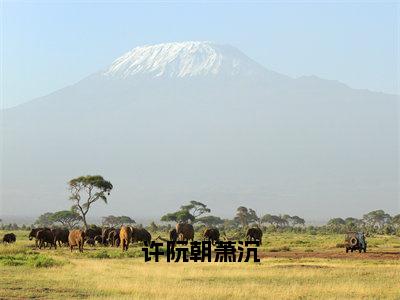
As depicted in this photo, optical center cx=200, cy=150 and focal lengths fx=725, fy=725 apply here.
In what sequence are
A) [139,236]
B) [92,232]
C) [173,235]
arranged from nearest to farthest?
[139,236] < [173,235] < [92,232]

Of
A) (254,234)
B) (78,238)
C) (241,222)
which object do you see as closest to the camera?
(78,238)

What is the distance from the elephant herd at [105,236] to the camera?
49.5 m

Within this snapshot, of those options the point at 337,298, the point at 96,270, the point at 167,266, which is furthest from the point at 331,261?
the point at 337,298

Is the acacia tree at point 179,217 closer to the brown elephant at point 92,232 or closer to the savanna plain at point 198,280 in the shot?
the brown elephant at point 92,232

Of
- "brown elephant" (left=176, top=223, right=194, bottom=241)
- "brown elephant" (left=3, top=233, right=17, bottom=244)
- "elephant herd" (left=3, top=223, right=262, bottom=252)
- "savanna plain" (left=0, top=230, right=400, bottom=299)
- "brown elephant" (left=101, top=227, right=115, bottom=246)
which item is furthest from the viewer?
"brown elephant" (left=176, top=223, right=194, bottom=241)

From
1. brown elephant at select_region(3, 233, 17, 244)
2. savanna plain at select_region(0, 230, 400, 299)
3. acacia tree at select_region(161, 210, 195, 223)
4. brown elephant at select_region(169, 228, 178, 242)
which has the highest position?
acacia tree at select_region(161, 210, 195, 223)

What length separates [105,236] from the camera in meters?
59.8

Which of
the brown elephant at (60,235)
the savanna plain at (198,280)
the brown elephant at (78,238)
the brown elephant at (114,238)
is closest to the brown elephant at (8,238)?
the brown elephant at (60,235)

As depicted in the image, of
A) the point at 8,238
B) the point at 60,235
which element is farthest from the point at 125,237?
the point at 8,238

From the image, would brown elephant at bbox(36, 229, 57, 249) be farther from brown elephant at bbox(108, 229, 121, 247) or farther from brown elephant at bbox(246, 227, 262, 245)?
brown elephant at bbox(246, 227, 262, 245)

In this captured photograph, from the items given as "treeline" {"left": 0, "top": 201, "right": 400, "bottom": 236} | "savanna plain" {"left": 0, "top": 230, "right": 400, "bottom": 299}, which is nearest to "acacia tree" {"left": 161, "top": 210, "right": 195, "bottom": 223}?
"treeline" {"left": 0, "top": 201, "right": 400, "bottom": 236}

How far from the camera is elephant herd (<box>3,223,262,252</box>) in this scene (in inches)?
1948

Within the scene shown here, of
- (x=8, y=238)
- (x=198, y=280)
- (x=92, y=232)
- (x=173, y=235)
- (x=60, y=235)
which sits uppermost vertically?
(x=92, y=232)

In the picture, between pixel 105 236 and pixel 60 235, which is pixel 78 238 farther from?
pixel 105 236
